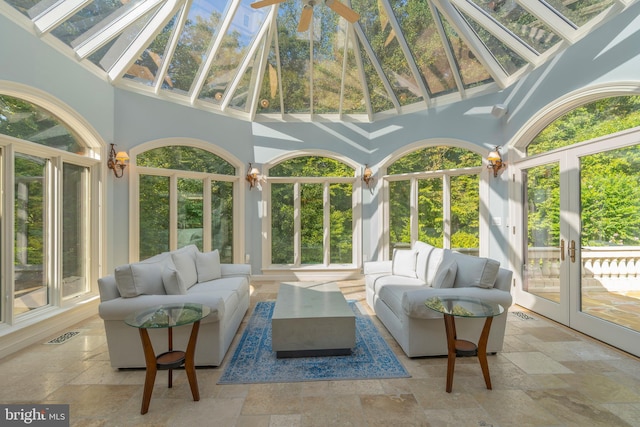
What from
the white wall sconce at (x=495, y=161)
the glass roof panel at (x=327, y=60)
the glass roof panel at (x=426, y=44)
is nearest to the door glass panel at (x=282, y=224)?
the glass roof panel at (x=327, y=60)

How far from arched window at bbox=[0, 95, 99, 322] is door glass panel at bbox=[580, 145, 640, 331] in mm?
6840

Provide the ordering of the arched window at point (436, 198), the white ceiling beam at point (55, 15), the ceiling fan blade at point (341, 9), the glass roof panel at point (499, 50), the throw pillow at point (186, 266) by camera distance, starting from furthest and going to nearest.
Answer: the arched window at point (436, 198) → the glass roof panel at point (499, 50) → the throw pillow at point (186, 266) → the white ceiling beam at point (55, 15) → the ceiling fan blade at point (341, 9)

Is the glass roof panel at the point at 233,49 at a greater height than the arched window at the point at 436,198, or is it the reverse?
the glass roof panel at the point at 233,49

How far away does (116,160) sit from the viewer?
17.1 feet

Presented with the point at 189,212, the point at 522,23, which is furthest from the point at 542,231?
the point at 189,212

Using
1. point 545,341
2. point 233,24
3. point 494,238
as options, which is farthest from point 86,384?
point 494,238

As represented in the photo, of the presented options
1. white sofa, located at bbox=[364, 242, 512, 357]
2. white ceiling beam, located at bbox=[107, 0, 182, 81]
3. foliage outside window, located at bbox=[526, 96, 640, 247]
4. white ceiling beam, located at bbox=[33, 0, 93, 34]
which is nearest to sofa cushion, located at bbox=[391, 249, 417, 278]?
white sofa, located at bbox=[364, 242, 512, 357]

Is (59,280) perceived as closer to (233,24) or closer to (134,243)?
(134,243)

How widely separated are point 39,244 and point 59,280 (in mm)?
578

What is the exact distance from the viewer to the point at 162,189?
6016mm

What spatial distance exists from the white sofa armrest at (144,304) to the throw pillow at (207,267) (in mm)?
1416

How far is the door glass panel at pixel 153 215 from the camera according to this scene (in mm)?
5781

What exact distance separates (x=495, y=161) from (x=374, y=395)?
4413mm

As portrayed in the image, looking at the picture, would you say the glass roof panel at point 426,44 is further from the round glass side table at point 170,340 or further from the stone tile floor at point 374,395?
the round glass side table at point 170,340
